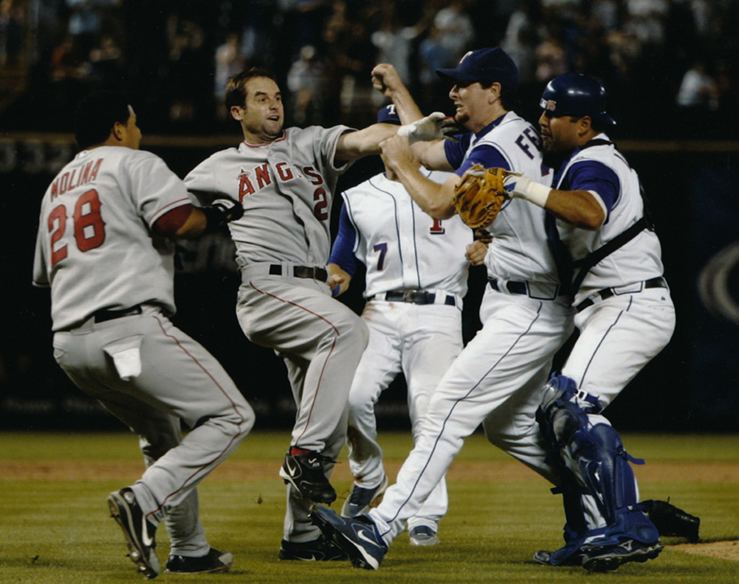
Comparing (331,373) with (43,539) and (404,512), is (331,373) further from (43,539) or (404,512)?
(43,539)

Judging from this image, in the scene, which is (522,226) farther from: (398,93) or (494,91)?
(398,93)

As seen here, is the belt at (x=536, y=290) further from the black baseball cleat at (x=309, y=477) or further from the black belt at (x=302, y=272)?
the black baseball cleat at (x=309, y=477)

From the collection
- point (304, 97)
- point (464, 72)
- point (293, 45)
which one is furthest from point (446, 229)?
point (293, 45)

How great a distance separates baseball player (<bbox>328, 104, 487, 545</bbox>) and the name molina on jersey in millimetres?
1873

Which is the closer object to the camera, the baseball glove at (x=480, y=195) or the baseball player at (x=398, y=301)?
the baseball glove at (x=480, y=195)

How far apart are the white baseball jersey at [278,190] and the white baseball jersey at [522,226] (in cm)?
72

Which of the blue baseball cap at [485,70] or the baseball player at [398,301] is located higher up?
the blue baseball cap at [485,70]

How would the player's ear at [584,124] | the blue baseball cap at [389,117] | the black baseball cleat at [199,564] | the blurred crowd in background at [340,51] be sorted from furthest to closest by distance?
the blurred crowd in background at [340,51]
the blue baseball cap at [389,117]
the player's ear at [584,124]
the black baseball cleat at [199,564]

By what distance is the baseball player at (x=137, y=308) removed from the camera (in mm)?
5008

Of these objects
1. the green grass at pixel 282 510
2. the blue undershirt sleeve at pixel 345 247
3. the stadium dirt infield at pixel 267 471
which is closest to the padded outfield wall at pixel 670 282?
the green grass at pixel 282 510

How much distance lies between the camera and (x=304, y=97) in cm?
1316

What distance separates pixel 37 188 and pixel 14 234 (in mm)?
565

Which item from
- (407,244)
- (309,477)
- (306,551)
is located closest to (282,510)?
(407,244)

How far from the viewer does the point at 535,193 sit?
202 inches
